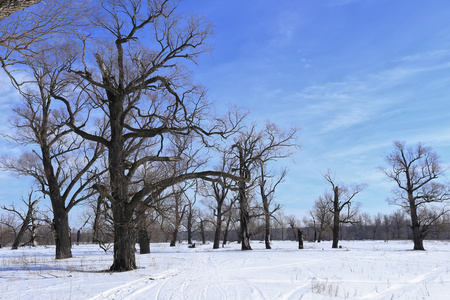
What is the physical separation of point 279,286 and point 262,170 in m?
24.9

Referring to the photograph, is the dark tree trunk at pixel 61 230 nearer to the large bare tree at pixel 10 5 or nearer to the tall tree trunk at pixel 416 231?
the large bare tree at pixel 10 5

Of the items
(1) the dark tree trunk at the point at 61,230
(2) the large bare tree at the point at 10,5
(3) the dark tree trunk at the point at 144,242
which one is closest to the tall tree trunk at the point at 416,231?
(3) the dark tree trunk at the point at 144,242

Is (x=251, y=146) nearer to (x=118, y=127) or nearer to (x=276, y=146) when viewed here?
(x=276, y=146)

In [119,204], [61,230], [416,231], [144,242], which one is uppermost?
[119,204]

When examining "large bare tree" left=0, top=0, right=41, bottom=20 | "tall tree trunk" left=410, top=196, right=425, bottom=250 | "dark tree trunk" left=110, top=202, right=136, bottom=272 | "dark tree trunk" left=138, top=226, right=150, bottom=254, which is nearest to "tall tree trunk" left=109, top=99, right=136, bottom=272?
"dark tree trunk" left=110, top=202, right=136, bottom=272

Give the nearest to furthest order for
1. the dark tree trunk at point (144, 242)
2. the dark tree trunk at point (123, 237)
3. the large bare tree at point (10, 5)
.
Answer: the large bare tree at point (10, 5), the dark tree trunk at point (123, 237), the dark tree trunk at point (144, 242)

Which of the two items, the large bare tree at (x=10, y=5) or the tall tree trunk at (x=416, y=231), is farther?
the tall tree trunk at (x=416, y=231)

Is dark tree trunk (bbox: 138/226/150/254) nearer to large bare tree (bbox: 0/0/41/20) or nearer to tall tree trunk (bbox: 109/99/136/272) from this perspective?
tall tree trunk (bbox: 109/99/136/272)

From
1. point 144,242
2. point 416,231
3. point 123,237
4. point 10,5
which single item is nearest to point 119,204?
point 123,237

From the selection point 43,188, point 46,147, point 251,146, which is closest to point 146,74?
point 46,147

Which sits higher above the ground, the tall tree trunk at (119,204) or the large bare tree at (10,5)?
the large bare tree at (10,5)

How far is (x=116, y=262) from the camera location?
39.6 ft

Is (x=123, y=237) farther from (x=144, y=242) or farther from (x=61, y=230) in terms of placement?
(x=144, y=242)

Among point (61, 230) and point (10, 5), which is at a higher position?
point (10, 5)
